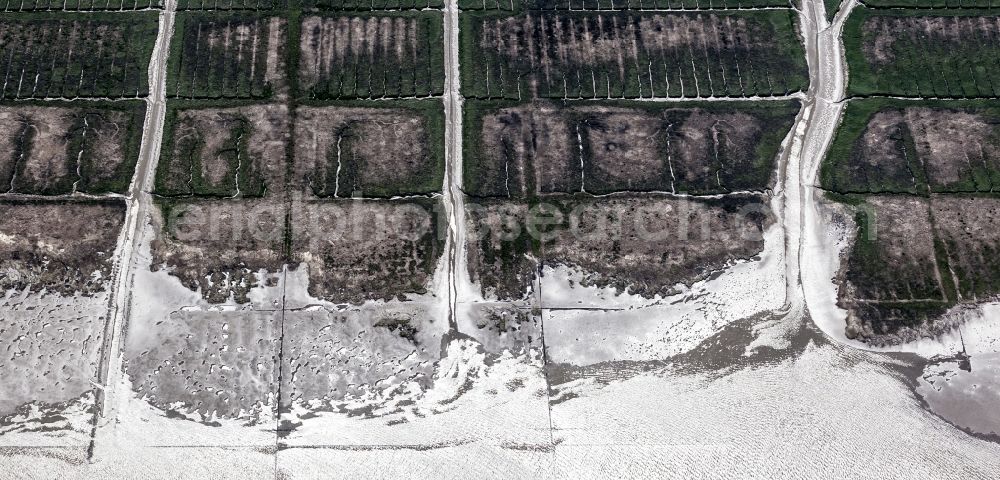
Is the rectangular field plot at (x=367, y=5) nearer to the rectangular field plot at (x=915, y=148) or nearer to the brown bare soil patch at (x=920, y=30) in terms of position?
the rectangular field plot at (x=915, y=148)

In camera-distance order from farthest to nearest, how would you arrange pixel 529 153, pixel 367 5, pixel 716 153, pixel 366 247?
pixel 367 5 → pixel 716 153 → pixel 529 153 → pixel 366 247

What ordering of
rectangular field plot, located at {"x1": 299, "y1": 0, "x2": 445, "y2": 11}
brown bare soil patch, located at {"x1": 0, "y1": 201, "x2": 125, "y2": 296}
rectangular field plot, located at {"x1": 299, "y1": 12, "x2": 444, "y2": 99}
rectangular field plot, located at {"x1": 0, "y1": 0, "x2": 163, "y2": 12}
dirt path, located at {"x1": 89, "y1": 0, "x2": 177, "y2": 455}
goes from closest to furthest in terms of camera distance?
dirt path, located at {"x1": 89, "y1": 0, "x2": 177, "y2": 455} → brown bare soil patch, located at {"x1": 0, "y1": 201, "x2": 125, "y2": 296} → rectangular field plot, located at {"x1": 299, "y1": 12, "x2": 444, "y2": 99} → rectangular field plot, located at {"x1": 0, "y1": 0, "x2": 163, "y2": 12} → rectangular field plot, located at {"x1": 299, "y1": 0, "x2": 445, "y2": 11}

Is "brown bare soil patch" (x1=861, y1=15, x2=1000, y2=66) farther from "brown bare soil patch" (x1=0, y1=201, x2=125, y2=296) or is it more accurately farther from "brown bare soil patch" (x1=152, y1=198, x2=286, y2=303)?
"brown bare soil patch" (x1=0, y1=201, x2=125, y2=296)

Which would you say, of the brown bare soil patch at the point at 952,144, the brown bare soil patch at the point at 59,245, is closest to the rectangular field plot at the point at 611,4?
the brown bare soil patch at the point at 952,144

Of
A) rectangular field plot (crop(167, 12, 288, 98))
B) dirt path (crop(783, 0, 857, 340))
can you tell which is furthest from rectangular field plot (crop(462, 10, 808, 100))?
rectangular field plot (crop(167, 12, 288, 98))

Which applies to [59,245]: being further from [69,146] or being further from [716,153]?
[716,153]

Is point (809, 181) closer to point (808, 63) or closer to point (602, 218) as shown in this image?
point (808, 63)

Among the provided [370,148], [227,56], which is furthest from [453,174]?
[227,56]
